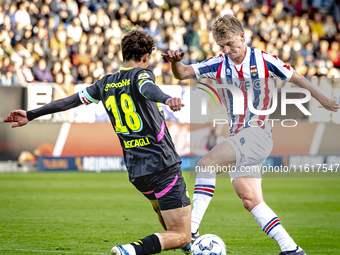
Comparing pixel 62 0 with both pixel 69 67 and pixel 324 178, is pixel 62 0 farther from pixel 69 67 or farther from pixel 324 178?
pixel 324 178

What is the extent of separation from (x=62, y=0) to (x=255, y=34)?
715 cm

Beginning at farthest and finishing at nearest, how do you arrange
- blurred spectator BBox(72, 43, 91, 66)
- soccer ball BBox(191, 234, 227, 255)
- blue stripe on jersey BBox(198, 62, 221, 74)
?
blurred spectator BBox(72, 43, 91, 66), blue stripe on jersey BBox(198, 62, 221, 74), soccer ball BBox(191, 234, 227, 255)

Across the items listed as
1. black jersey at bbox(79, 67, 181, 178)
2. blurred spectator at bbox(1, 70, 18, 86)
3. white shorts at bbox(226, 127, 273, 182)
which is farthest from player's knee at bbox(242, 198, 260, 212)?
blurred spectator at bbox(1, 70, 18, 86)

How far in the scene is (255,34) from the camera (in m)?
18.3

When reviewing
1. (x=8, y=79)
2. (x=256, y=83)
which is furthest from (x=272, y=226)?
(x=8, y=79)

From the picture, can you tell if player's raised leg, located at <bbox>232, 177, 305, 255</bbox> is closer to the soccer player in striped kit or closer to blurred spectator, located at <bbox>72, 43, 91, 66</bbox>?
the soccer player in striped kit

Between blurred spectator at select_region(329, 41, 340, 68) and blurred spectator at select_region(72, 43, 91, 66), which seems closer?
blurred spectator at select_region(72, 43, 91, 66)

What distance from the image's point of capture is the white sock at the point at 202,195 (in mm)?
4656

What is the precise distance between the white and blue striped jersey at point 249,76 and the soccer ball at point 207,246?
3.56 ft

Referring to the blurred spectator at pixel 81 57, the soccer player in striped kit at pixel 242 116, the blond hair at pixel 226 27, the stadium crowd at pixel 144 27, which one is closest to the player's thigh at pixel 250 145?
the soccer player in striped kit at pixel 242 116

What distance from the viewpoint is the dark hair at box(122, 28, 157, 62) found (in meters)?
4.02

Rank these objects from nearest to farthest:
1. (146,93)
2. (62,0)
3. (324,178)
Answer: (146,93) < (324,178) < (62,0)

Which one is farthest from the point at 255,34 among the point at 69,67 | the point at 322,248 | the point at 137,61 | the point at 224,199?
the point at 137,61

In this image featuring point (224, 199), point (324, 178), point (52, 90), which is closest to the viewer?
point (224, 199)
